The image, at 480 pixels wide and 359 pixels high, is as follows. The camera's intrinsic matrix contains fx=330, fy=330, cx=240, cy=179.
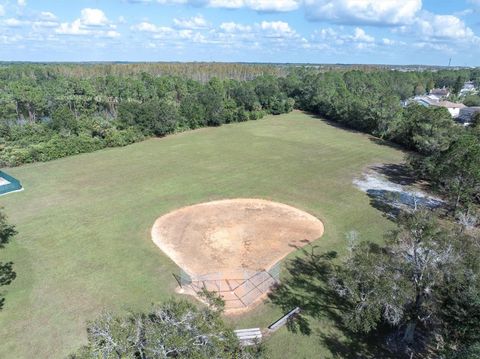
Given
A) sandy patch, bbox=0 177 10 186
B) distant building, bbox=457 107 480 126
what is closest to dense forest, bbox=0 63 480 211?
sandy patch, bbox=0 177 10 186

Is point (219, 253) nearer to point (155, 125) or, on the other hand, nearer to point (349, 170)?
point (349, 170)

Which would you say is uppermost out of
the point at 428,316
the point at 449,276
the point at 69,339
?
the point at 449,276

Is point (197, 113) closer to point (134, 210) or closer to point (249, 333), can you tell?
point (134, 210)

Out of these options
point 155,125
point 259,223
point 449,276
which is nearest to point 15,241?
point 259,223

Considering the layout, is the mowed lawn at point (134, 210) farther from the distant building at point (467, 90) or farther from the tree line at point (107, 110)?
the distant building at point (467, 90)

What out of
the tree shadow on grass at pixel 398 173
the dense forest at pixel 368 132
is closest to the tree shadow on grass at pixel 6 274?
the dense forest at pixel 368 132

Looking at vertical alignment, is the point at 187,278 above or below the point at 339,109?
below
